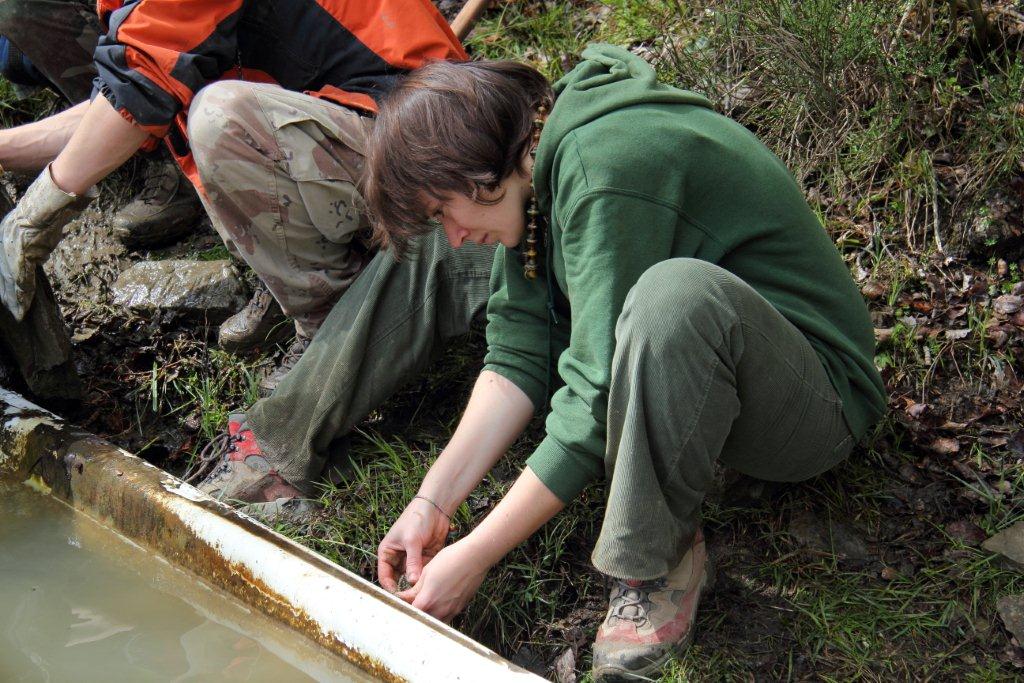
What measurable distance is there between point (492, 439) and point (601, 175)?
736 mm

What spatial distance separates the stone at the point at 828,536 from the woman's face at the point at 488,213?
1.01 metres

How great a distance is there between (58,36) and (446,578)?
274 cm

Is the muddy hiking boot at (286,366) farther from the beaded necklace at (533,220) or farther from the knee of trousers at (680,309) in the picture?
the knee of trousers at (680,309)

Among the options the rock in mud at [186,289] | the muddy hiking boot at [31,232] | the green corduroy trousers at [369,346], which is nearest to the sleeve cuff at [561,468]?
the green corduroy trousers at [369,346]

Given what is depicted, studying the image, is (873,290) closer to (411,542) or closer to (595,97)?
(595,97)

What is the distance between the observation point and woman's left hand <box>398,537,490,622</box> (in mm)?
2025

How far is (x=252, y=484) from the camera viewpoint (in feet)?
9.25

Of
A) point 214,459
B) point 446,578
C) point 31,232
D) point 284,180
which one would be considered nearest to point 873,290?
point 446,578

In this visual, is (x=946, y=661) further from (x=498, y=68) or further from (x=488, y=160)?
(x=498, y=68)

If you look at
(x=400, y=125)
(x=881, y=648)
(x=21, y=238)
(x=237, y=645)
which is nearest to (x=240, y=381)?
(x=21, y=238)

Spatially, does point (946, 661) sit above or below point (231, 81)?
below

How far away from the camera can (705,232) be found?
199 centimetres

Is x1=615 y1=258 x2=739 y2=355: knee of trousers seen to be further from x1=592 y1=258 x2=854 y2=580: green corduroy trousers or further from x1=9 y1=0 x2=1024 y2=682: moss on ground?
x1=9 y1=0 x2=1024 y2=682: moss on ground

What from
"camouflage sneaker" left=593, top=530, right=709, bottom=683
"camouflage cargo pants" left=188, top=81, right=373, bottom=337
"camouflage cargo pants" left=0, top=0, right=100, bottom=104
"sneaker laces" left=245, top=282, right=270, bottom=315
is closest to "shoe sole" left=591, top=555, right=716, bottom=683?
"camouflage sneaker" left=593, top=530, right=709, bottom=683
